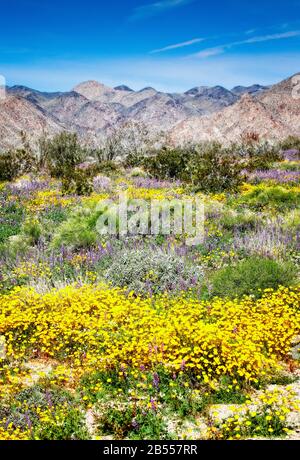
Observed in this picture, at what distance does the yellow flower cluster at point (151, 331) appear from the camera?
19.6 ft

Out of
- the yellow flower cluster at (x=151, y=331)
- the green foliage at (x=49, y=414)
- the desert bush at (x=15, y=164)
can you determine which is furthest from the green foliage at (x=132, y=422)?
the desert bush at (x=15, y=164)

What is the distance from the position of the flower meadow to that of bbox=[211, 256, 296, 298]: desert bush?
0.02 meters

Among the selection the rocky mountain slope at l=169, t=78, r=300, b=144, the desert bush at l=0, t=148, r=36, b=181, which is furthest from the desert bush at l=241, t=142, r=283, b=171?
the rocky mountain slope at l=169, t=78, r=300, b=144

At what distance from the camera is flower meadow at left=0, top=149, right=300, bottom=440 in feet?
16.6

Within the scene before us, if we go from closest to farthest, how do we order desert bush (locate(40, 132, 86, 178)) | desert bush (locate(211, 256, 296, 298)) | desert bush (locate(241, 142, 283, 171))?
desert bush (locate(211, 256, 296, 298)), desert bush (locate(241, 142, 283, 171)), desert bush (locate(40, 132, 86, 178))

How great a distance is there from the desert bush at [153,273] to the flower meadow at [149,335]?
0.03 m

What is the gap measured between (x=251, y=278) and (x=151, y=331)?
8.93 feet

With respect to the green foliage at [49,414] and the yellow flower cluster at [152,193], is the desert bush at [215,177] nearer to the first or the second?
the yellow flower cluster at [152,193]

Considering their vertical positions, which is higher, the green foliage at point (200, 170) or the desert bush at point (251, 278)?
the green foliage at point (200, 170)

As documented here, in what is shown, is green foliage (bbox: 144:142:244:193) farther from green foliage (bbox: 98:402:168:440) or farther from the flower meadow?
green foliage (bbox: 98:402:168:440)

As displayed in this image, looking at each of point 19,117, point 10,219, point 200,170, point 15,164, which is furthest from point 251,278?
point 19,117

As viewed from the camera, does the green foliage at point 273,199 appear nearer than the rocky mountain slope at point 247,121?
Yes

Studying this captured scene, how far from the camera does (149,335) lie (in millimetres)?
6324
